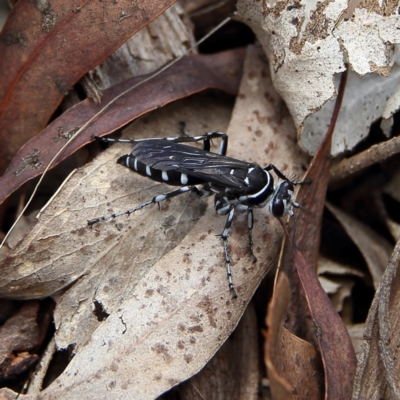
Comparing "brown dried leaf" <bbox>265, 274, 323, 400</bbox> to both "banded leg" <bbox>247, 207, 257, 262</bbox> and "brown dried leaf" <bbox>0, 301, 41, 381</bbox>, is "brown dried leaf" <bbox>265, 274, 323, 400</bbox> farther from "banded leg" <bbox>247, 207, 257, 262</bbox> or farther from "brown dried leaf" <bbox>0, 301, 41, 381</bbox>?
"brown dried leaf" <bbox>0, 301, 41, 381</bbox>

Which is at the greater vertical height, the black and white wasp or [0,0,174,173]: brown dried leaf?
[0,0,174,173]: brown dried leaf

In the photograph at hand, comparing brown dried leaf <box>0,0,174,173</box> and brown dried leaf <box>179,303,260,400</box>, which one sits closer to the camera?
brown dried leaf <box>179,303,260,400</box>

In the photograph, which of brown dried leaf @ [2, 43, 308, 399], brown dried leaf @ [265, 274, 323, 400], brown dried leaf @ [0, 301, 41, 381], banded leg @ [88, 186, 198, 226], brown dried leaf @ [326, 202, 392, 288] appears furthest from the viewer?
brown dried leaf @ [326, 202, 392, 288]

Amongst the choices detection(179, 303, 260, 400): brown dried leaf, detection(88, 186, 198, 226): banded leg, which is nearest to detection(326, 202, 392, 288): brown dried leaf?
detection(179, 303, 260, 400): brown dried leaf

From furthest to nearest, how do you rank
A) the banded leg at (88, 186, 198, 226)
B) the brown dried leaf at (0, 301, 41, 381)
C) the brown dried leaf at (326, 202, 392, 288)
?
the brown dried leaf at (326, 202, 392, 288) → the banded leg at (88, 186, 198, 226) → the brown dried leaf at (0, 301, 41, 381)

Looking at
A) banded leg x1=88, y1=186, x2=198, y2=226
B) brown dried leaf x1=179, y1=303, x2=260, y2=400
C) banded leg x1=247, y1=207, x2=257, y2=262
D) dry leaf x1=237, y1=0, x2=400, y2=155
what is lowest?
brown dried leaf x1=179, y1=303, x2=260, y2=400

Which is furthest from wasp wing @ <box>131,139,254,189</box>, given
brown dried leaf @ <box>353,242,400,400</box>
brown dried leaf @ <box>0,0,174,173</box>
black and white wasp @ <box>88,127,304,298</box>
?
brown dried leaf @ <box>353,242,400,400</box>

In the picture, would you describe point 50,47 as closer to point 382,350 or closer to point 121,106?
point 121,106

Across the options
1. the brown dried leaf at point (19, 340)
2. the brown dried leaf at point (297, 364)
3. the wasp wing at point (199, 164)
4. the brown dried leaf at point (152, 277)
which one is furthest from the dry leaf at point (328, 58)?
the brown dried leaf at point (19, 340)
